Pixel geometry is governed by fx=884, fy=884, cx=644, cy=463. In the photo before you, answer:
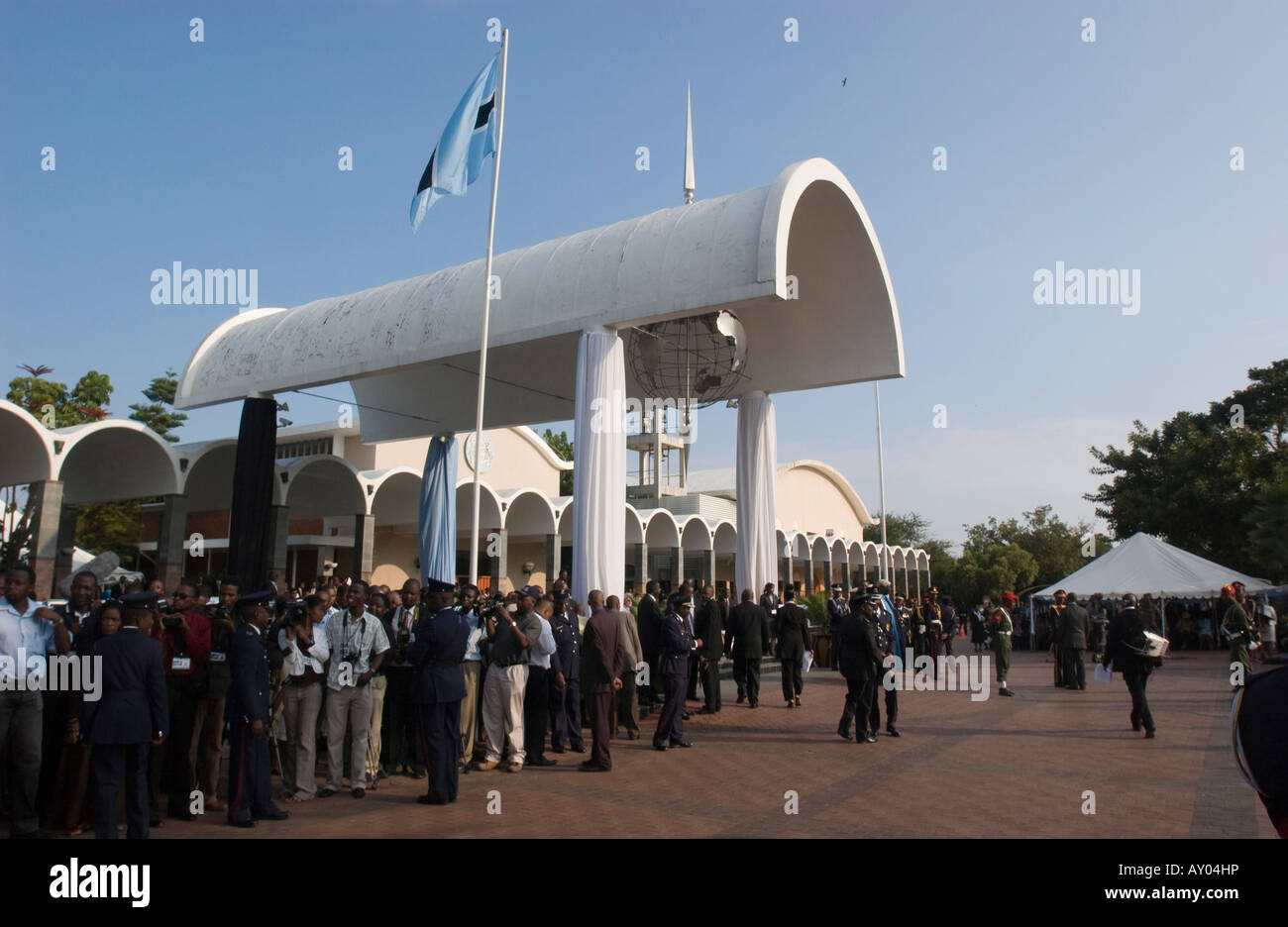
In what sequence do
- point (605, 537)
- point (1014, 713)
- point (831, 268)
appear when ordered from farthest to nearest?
point (831, 268)
point (605, 537)
point (1014, 713)

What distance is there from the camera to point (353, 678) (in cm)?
741

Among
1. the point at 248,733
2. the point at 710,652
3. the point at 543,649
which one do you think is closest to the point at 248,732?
the point at 248,733

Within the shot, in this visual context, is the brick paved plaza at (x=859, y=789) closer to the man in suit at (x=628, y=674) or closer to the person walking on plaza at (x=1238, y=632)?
the man in suit at (x=628, y=674)

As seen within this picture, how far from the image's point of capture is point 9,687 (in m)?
5.91

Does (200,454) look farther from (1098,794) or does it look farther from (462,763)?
(1098,794)

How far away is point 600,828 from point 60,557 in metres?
19.5

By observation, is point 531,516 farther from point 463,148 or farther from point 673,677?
point 673,677

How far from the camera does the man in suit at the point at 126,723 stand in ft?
17.9

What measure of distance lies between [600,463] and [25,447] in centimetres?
1260

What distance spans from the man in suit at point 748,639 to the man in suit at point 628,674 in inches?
93.6

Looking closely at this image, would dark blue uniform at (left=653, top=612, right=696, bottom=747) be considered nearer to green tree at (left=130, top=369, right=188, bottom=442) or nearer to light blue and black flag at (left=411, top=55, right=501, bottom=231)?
light blue and black flag at (left=411, top=55, right=501, bottom=231)

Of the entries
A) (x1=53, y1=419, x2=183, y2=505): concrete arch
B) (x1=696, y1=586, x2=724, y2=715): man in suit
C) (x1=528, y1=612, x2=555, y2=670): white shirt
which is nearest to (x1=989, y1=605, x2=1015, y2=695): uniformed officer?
(x1=696, y1=586, x2=724, y2=715): man in suit

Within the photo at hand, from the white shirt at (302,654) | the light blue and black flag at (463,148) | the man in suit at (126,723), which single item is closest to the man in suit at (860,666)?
the white shirt at (302,654)
